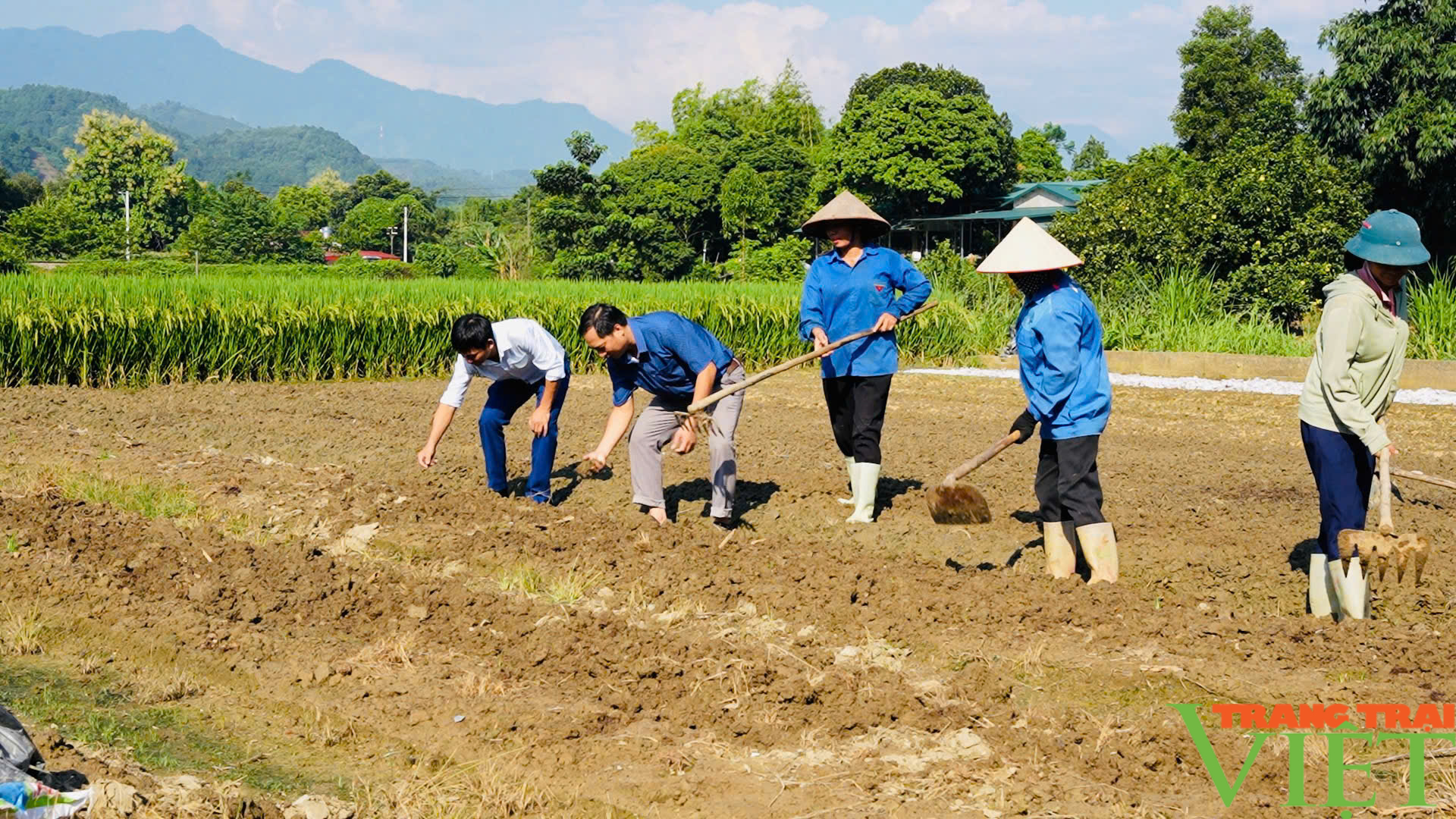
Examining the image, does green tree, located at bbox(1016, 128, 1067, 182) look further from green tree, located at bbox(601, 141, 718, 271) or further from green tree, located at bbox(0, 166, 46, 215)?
green tree, located at bbox(0, 166, 46, 215)

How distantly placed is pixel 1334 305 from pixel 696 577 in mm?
2824

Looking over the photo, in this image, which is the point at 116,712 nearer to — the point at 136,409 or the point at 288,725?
the point at 288,725

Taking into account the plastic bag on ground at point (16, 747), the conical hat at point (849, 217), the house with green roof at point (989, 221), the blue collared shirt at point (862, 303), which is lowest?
the plastic bag on ground at point (16, 747)

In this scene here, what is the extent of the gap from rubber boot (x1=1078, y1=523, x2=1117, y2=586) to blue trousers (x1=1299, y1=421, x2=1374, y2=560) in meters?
0.85

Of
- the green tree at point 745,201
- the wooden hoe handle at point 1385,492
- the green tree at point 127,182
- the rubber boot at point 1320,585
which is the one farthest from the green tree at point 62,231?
the wooden hoe handle at point 1385,492

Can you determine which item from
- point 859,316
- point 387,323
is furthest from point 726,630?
point 387,323

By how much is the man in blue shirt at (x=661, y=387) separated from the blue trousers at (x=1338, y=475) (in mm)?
2727

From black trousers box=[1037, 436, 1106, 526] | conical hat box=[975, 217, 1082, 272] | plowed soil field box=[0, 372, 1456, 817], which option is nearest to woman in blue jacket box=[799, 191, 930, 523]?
plowed soil field box=[0, 372, 1456, 817]

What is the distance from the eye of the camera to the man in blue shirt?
6164mm

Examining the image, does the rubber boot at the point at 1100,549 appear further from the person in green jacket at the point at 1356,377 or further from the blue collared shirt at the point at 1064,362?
the person in green jacket at the point at 1356,377

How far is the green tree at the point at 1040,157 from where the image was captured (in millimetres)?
58406

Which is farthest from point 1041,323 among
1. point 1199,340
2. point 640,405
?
point 1199,340

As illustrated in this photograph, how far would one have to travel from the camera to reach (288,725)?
416 cm

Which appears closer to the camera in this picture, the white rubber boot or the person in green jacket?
the person in green jacket
